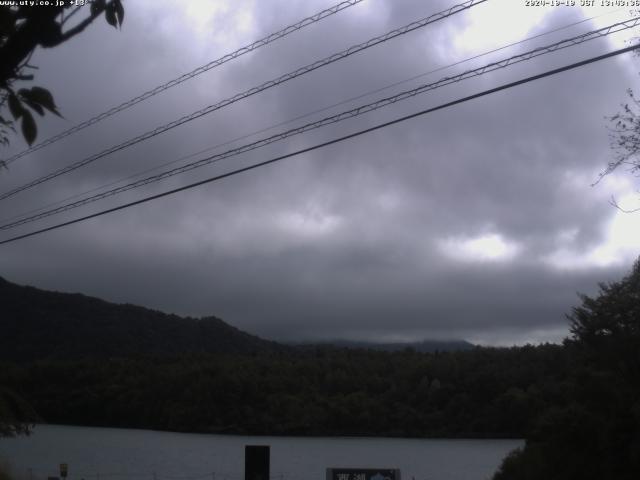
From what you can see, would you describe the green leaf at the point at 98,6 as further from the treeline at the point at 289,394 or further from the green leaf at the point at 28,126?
the treeline at the point at 289,394

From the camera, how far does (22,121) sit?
4188 millimetres

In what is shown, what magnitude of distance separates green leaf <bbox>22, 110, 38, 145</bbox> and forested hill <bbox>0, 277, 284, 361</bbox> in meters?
51.7

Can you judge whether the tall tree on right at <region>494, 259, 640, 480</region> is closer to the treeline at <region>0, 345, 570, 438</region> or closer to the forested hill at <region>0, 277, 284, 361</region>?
the treeline at <region>0, 345, 570, 438</region>

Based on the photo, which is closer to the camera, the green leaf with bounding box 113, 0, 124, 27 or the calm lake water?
the green leaf with bounding box 113, 0, 124, 27

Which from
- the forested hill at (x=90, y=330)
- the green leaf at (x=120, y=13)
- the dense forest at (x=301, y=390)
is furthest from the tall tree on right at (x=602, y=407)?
the forested hill at (x=90, y=330)

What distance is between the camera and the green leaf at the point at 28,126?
4184 millimetres

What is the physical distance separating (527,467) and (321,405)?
47.6 meters

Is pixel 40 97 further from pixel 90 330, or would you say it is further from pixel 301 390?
pixel 90 330

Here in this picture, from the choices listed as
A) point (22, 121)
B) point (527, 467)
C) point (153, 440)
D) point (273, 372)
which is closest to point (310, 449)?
point (153, 440)

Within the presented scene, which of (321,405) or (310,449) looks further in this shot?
(321,405)

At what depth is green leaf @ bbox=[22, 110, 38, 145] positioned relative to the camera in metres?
4.18

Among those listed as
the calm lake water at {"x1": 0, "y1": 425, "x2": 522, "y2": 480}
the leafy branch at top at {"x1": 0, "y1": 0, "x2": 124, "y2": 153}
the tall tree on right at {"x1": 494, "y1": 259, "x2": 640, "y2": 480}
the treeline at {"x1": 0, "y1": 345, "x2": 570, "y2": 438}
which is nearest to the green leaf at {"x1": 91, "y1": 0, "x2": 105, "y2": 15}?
the leafy branch at top at {"x1": 0, "y1": 0, "x2": 124, "y2": 153}

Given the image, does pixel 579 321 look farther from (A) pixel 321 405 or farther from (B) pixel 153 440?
(A) pixel 321 405

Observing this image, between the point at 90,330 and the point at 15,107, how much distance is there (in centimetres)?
7113
